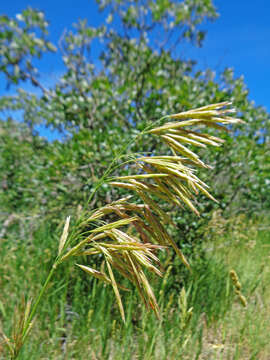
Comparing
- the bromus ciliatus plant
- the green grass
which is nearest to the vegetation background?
the green grass

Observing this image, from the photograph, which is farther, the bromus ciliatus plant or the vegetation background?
the vegetation background

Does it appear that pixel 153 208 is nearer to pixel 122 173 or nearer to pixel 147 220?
pixel 147 220

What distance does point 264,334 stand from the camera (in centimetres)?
199

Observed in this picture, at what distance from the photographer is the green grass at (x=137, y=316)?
170cm

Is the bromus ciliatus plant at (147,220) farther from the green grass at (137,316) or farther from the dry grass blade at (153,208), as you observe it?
the green grass at (137,316)

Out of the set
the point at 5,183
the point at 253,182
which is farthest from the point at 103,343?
the point at 5,183

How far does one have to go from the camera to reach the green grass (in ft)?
5.56

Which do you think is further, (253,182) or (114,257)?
(253,182)

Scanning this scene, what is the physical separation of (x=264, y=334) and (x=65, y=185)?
6.46ft

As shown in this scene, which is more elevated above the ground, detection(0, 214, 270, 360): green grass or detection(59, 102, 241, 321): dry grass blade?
detection(59, 102, 241, 321): dry grass blade

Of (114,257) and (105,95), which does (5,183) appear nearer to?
(105,95)

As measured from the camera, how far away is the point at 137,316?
2.17 m

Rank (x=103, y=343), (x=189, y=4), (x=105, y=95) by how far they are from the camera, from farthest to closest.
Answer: (x=189, y=4)
(x=105, y=95)
(x=103, y=343)

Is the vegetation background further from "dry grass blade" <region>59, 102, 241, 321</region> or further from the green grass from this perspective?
"dry grass blade" <region>59, 102, 241, 321</region>
